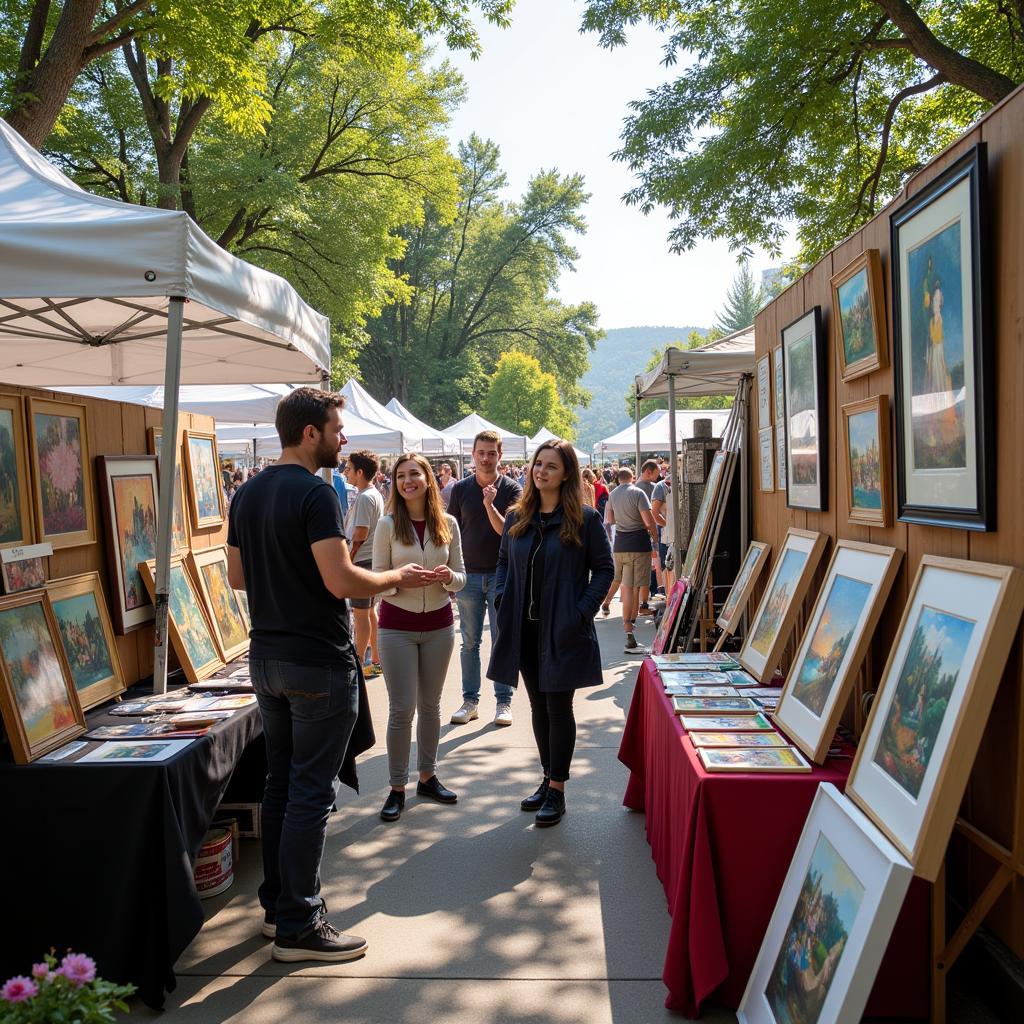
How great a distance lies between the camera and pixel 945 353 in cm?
261

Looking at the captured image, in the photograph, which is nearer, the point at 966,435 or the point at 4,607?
the point at 966,435

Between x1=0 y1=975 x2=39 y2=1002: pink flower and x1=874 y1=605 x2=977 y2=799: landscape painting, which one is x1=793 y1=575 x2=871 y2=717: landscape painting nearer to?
x1=874 y1=605 x2=977 y2=799: landscape painting

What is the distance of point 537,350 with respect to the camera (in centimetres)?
4928

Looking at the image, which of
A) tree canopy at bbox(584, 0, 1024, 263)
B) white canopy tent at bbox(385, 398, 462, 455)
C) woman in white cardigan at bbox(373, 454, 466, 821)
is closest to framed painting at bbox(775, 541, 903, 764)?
woman in white cardigan at bbox(373, 454, 466, 821)

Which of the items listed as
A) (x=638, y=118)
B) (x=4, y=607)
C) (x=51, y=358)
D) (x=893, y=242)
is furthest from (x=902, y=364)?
(x=638, y=118)

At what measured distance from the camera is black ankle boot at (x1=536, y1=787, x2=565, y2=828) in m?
4.52

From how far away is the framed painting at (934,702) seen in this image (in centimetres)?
213

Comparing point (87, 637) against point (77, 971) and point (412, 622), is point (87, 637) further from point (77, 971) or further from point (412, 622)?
point (77, 971)

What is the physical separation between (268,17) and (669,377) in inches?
317

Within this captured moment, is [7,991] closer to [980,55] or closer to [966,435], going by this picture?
[966,435]

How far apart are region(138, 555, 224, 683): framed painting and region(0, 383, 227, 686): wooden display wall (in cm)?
15

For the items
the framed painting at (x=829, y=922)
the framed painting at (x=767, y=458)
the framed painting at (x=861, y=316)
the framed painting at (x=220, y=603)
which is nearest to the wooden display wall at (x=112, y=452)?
the framed painting at (x=220, y=603)

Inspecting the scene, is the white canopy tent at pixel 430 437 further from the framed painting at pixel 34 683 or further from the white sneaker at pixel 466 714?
the framed painting at pixel 34 683

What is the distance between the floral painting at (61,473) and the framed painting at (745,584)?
342 cm
